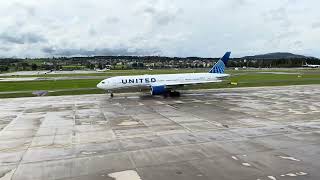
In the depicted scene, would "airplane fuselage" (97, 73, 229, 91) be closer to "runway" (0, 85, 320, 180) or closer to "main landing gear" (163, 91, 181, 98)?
"main landing gear" (163, 91, 181, 98)

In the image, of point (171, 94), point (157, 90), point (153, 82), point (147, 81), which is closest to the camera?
point (157, 90)

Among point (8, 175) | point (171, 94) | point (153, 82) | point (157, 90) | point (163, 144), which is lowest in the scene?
point (8, 175)

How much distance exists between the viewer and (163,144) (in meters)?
17.8

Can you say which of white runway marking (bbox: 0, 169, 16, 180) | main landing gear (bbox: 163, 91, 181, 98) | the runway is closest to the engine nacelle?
main landing gear (bbox: 163, 91, 181, 98)

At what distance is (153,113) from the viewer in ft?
97.4

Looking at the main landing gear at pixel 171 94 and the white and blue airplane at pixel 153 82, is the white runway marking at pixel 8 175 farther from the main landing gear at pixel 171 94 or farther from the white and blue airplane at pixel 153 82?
the main landing gear at pixel 171 94

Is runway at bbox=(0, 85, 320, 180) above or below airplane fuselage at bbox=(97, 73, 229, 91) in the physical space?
below

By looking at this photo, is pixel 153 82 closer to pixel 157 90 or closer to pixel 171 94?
pixel 157 90

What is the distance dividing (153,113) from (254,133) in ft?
37.2

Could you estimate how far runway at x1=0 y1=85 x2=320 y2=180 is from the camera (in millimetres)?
13398

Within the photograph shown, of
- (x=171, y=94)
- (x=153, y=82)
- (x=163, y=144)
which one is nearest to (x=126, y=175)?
(x=163, y=144)

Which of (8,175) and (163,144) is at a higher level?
(163,144)

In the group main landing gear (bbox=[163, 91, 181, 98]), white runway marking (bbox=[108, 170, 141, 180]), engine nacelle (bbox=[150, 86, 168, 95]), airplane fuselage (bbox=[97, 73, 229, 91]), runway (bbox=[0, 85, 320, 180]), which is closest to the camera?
white runway marking (bbox=[108, 170, 141, 180])

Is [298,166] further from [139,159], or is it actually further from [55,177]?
[55,177]
